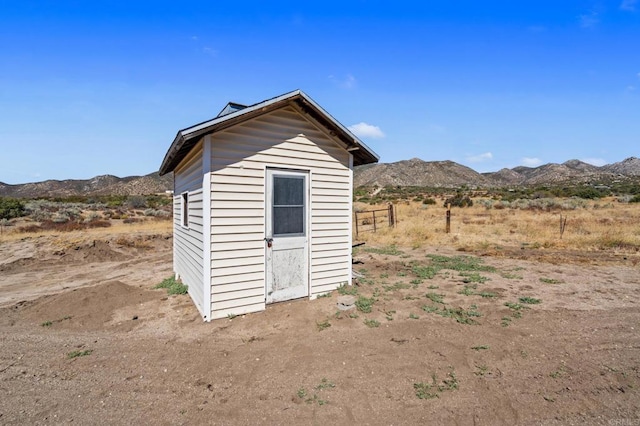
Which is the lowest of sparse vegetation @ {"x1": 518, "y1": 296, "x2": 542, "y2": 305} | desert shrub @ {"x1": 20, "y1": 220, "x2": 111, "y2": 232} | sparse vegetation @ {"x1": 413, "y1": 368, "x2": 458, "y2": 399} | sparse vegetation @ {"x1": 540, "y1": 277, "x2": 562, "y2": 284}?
sparse vegetation @ {"x1": 413, "y1": 368, "x2": 458, "y2": 399}

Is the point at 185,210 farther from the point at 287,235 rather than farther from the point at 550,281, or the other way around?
the point at 550,281

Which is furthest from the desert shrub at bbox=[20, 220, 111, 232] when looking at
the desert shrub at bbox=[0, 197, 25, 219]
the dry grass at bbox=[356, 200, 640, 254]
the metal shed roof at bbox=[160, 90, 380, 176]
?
the dry grass at bbox=[356, 200, 640, 254]

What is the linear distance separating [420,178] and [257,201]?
304ft

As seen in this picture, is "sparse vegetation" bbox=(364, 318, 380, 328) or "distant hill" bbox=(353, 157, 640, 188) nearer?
"sparse vegetation" bbox=(364, 318, 380, 328)

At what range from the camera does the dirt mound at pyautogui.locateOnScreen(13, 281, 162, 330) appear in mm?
6156

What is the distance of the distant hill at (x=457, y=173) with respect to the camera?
9081cm

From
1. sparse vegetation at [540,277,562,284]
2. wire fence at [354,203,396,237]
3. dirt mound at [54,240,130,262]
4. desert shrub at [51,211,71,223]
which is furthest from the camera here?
desert shrub at [51,211,71,223]

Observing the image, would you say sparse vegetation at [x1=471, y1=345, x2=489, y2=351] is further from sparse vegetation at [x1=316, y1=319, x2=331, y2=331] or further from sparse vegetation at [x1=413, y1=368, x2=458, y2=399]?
sparse vegetation at [x1=316, y1=319, x2=331, y2=331]

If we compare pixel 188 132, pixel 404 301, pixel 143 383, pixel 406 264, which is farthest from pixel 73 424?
pixel 406 264

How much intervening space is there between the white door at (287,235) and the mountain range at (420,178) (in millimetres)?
71673

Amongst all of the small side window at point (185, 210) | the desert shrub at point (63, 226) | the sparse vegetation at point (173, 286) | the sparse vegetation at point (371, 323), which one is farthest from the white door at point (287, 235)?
the desert shrub at point (63, 226)

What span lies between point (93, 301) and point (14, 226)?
19394mm

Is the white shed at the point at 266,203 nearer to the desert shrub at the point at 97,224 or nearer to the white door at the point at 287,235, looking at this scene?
the white door at the point at 287,235

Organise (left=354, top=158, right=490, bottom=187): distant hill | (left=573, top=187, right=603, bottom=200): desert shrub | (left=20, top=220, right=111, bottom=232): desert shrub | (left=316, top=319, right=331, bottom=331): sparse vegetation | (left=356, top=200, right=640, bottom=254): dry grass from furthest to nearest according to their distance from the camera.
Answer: (left=354, top=158, right=490, bottom=187): distant hill, (left=573, top=187, right=603, bottom=200): desert shrub, (left=20, top=220, right=111, bottom=232): desert shrub, (left=356, top=200, right=640, bottom=254): dry grass, (left=316, top=319, right=331, bottom=331): sparse vegetation
